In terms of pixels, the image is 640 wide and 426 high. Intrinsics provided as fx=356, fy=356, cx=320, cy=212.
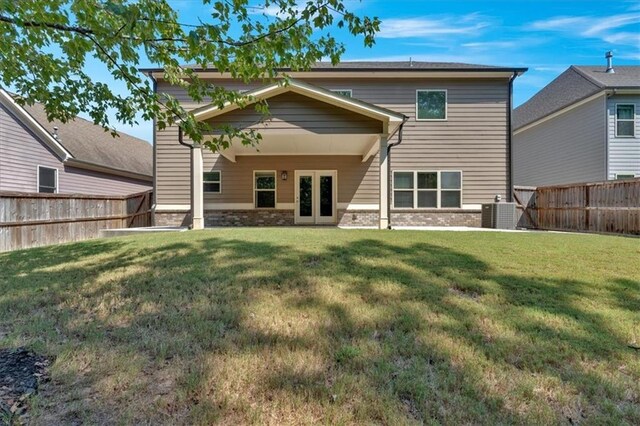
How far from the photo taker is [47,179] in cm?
1441

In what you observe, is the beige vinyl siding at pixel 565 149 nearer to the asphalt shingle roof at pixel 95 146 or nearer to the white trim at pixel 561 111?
the white trim at pixel 561 111

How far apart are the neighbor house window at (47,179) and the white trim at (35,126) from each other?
2.30 feet

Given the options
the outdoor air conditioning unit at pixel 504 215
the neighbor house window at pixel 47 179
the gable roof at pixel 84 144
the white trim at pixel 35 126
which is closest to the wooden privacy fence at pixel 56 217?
the gable roof at pixel 84 144

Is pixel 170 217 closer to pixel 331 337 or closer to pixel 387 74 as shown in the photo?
pixel 387 74

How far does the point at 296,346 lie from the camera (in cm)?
290

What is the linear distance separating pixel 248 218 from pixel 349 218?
3.78 metres

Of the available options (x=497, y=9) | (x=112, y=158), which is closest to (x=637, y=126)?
(x=497, y=9)

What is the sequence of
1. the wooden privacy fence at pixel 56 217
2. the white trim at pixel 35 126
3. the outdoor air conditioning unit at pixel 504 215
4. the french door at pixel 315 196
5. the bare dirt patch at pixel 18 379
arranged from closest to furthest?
the bare dirt patch at pixel 18 379
the wooden privacy fence at pixel 56 217
the outdoor air conditioning unit at pixel 504 215
the white trim at pixel 35 126
the french door at pixel 315 196

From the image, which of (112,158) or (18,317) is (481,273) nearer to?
(18,317)

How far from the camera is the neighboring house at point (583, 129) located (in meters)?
14.2

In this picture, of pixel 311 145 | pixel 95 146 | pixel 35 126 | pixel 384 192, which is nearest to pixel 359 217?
pixel 384 192

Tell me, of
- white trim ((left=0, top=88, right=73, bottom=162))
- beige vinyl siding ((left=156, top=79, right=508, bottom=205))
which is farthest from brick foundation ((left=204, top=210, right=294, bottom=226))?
white trim ((left=0, top=88, right=73, bottom=162))

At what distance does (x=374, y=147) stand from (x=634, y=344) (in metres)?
9.35

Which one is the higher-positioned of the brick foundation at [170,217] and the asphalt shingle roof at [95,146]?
the asphalt shingle roof at [95,146]
